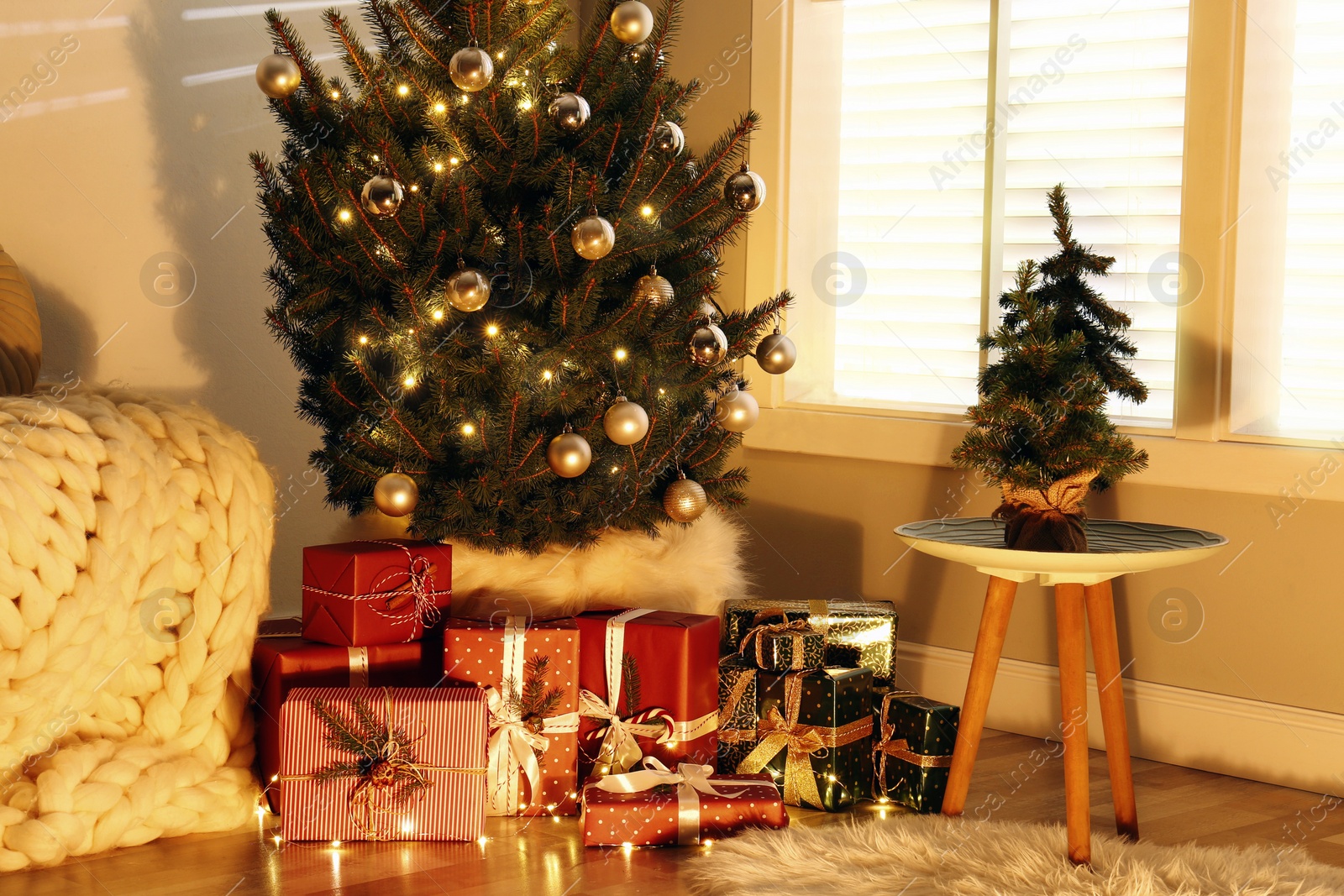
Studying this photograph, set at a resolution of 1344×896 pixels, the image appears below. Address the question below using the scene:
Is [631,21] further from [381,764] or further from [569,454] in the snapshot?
[381,764]

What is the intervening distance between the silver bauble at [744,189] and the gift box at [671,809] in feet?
3.25

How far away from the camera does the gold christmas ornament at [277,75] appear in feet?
6.48

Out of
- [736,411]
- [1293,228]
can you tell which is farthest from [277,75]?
[1293,228]

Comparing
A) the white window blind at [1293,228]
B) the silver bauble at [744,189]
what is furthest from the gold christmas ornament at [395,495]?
the white window blind at [1293,228]

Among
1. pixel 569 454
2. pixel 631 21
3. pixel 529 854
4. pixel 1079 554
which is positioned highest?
pixel 631 21

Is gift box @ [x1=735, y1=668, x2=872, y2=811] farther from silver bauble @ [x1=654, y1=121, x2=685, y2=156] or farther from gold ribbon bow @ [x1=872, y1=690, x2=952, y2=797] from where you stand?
silver bauble @ [x1=654, y1=121, x2=685, y2=156]

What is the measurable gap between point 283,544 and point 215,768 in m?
1.01

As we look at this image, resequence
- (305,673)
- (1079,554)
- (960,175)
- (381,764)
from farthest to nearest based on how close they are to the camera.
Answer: (960,175)
(305,673)
(381,764)
(1079,554)

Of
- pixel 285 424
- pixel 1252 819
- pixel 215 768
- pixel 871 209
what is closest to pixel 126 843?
pixel 215 768

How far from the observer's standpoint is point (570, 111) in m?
1.96

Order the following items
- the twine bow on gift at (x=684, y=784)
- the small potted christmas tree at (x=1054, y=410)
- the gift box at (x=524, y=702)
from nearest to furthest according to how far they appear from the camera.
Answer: the small potted christmas tree at (x=1054, y=410) → the twine bow on gift at (x=684, y=784) → the gift box at (x=524, y=702)

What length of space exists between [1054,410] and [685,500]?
2.26 ft

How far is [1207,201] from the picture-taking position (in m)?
2.21

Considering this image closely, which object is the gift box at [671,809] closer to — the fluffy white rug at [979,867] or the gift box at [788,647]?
the fluffy white rug at [979,867]
